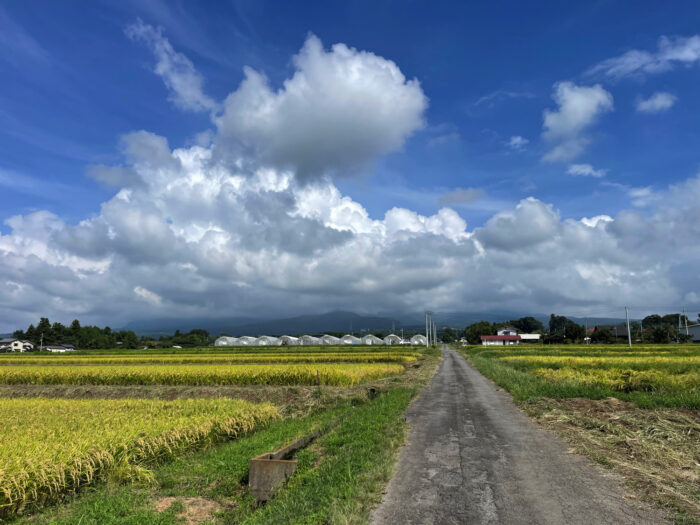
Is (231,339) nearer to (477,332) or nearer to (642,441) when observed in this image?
(477,332)

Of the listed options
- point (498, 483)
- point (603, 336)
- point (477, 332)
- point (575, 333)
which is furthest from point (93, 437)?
point (477, 332)

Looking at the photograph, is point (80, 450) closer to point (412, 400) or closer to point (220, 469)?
point (220, 469)

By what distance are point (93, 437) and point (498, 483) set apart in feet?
26.9

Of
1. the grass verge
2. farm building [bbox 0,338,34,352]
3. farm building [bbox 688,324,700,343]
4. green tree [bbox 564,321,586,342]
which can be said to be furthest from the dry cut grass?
farm building [bbox 0,338,34,352]

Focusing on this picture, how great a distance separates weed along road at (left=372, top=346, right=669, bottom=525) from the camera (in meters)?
5.70

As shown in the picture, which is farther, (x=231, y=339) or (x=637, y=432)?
(x=231, y=339)

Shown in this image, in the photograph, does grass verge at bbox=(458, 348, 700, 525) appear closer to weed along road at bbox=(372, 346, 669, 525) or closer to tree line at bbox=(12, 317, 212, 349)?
weed along road at bbox=(372, 346, 669, 525)

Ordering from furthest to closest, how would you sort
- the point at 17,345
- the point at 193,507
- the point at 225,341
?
the point at 225,341
the point at 17,345
the point at 193,507

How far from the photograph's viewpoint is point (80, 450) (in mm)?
7395

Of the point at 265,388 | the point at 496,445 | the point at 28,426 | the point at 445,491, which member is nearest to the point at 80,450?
the point at 28,426

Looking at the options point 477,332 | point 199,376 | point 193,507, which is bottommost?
point 477,332

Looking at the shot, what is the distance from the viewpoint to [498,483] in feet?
23.2

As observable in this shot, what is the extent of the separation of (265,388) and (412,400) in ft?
28.6

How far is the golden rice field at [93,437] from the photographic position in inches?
256
